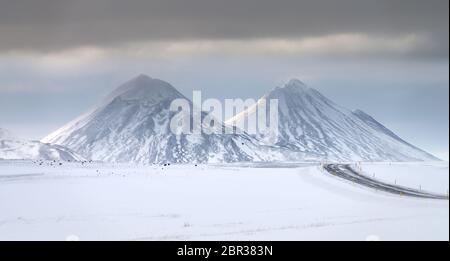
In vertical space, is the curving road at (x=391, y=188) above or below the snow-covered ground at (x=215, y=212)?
above

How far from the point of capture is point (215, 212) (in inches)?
1655

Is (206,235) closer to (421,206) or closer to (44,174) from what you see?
(421,206)

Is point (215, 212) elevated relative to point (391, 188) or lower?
lower

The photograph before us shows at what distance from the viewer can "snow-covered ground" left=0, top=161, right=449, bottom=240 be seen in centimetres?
3058

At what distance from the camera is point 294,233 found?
101 ft

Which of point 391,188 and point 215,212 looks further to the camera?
point 391,188

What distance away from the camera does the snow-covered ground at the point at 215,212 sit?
30578 mm

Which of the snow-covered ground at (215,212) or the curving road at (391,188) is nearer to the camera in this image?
the snow-covered ground at (215,212)

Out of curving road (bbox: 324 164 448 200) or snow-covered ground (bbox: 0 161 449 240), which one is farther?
curving road (bbox: 324 164 448 200)

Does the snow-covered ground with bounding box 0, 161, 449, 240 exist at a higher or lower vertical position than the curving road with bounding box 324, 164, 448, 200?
lower
